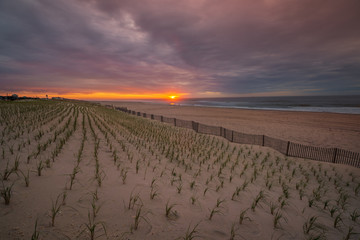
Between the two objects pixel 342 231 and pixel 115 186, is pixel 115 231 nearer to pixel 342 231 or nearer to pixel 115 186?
pixel 115 186

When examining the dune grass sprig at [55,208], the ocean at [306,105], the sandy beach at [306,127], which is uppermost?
the ocean at [306,105]

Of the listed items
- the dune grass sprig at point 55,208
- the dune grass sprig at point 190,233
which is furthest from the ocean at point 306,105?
the dune grass sprig at point 55,208

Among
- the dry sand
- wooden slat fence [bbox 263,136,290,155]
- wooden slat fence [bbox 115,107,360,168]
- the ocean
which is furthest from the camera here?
the ocean

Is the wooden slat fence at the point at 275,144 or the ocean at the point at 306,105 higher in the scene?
the ocean at the point at 306,105

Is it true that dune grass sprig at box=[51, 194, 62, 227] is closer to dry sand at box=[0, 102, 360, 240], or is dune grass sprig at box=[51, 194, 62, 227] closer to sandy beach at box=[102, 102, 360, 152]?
dry sand at box=[0, 102, 360, 240]

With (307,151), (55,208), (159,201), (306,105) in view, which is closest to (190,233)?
(159,201)

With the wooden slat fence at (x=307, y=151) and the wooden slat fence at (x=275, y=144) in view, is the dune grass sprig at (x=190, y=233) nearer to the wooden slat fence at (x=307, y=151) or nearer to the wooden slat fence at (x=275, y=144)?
the wooden slat fence at (x=307, y=151)

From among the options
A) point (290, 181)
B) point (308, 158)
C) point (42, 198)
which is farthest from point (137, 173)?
point (308, 158)

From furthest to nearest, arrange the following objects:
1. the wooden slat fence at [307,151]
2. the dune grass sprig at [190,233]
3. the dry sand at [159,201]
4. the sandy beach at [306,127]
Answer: the sandy beach at [306,127] < the wooden slat fence at [307,151] < the dry sand at [159,201] < the dune grass sprig at [190,233]

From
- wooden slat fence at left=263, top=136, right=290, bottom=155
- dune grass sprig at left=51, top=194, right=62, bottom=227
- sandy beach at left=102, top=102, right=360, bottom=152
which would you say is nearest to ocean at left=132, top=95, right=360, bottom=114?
sandy beach at left=102, top=102, right=360, bottom=152

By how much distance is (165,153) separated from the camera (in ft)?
27.9

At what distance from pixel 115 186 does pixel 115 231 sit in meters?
1.75

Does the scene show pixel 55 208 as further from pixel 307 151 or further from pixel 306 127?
pixel 306 127

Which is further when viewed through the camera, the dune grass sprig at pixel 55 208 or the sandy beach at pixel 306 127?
the sandy beach at pixel 306 127
